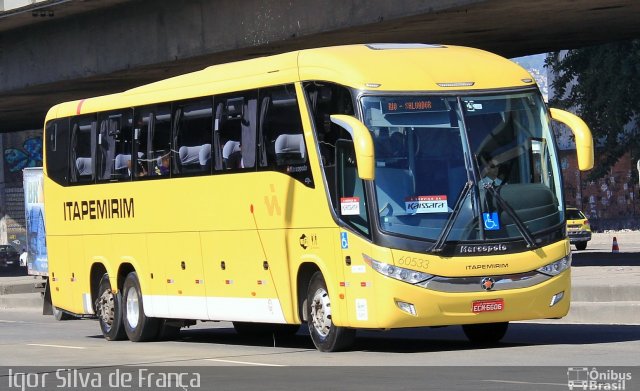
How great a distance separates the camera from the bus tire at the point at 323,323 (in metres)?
17.4

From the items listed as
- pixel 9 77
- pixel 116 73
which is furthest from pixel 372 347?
pixel 9 77

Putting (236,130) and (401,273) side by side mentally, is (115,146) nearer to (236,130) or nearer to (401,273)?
(236,130)

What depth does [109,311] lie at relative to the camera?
22922 mm

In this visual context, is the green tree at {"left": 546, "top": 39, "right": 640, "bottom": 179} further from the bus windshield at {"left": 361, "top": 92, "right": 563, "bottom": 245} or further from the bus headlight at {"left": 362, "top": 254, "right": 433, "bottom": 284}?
the bus headlight at {"left": 362, "top": 254, "right": 433, "bottom": 284}

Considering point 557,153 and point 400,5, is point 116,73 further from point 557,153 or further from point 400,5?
point 557,153

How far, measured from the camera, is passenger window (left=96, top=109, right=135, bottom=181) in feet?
72.9

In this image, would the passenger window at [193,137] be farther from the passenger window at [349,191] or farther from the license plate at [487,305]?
the license plate at [487,305]

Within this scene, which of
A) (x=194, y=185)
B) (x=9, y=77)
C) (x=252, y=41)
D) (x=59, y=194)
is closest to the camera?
(x=194, y=185)

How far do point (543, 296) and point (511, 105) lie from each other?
226cm

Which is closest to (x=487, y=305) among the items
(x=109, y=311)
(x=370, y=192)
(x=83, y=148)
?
(x=370, y=192)

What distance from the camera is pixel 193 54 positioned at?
33625 mm

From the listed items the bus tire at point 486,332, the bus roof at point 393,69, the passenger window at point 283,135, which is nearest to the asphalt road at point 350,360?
the bus tire at point 486,332

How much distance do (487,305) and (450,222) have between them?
1034 millimetres

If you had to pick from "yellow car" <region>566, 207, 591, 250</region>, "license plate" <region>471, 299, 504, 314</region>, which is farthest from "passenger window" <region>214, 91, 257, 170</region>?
"yellow car" <region>566, 207, 591, 250</region>
